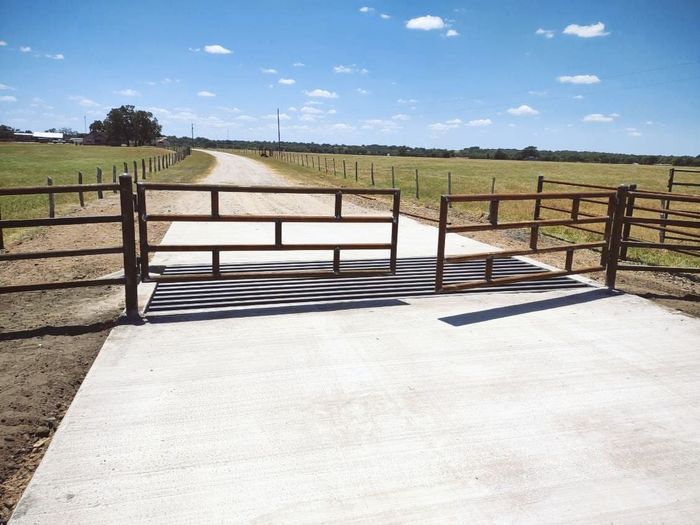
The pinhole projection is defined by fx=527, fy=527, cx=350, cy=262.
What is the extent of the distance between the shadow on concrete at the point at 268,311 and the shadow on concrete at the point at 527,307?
78 cm

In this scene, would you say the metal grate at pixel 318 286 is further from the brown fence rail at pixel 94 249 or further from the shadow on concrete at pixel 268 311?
the brown fence rail at pixel 94 249

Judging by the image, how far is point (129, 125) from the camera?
127 meters

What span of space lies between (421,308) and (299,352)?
1900mm

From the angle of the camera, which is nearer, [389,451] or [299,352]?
[389,451]

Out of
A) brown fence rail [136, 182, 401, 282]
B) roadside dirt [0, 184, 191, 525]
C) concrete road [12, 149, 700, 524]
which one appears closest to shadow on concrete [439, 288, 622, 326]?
concrete road [12, 149, 700, 524]

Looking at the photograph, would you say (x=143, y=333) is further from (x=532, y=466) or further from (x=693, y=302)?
(x=693, y=302)

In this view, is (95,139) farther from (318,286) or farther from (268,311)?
(268,311)

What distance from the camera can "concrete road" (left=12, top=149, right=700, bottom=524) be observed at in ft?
9.09

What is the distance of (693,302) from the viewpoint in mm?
6887

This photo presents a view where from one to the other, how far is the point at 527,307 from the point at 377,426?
3394mm

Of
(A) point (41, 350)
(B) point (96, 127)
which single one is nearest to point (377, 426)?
(A) point (41, 350)

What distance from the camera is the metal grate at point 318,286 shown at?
6.13 meters

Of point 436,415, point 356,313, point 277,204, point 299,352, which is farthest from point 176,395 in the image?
point 277,204

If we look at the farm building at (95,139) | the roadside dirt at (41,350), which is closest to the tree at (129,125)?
the farm building at (95,139)
